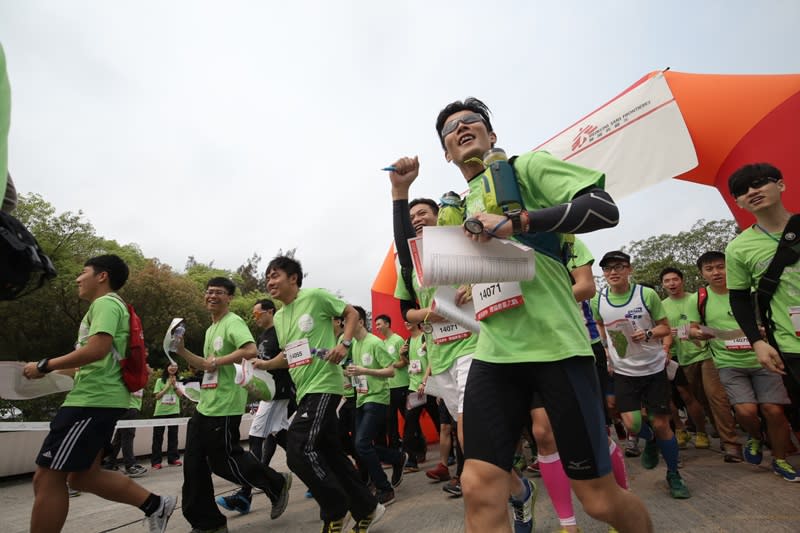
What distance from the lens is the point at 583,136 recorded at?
22.9ft

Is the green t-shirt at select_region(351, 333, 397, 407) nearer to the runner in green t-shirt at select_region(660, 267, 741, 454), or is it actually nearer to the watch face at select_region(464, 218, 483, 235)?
the runner in green t-shirt at select_region(660, 267, 741, 454)

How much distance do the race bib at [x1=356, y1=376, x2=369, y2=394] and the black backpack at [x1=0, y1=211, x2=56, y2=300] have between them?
417 centimetres

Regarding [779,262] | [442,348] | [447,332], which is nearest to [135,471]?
[442,348]

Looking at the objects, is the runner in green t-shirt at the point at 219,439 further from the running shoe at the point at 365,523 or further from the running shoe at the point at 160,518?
the running shoe at the point at 365,523

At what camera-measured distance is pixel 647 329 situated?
457 centimetres

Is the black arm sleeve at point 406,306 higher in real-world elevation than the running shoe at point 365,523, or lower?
higher

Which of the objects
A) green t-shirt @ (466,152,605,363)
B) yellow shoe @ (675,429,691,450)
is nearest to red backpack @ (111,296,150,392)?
green t-shirt @ (466,152,605,363)

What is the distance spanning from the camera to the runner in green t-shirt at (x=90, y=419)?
300cm

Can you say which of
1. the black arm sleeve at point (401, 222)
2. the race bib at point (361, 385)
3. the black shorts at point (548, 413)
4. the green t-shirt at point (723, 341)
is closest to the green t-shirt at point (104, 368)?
the black arm sleeve at point (401, 222)

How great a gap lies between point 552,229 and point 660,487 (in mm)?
3498

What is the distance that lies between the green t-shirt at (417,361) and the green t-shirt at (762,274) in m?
3.75

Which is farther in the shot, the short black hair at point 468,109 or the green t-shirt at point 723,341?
the green t-shirt at point 723,341

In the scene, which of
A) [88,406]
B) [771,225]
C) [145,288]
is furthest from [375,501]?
[145,288]

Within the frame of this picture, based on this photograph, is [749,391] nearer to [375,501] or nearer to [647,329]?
[647,329]
